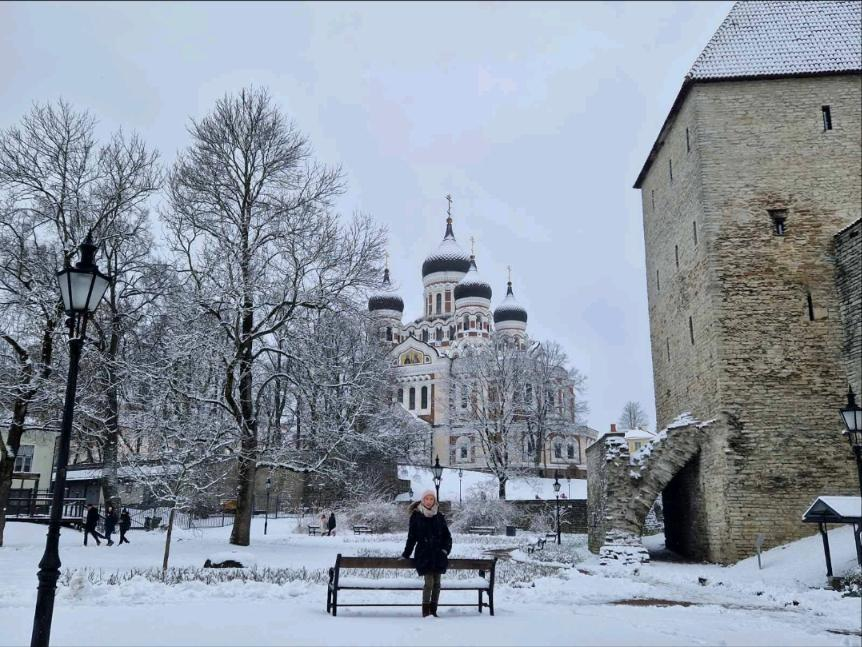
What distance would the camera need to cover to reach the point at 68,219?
21016mm

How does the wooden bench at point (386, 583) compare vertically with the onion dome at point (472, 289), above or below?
below

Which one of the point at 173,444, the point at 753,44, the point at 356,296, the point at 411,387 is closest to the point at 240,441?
the point at 173,444

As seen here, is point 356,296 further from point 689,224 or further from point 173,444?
point 689,224

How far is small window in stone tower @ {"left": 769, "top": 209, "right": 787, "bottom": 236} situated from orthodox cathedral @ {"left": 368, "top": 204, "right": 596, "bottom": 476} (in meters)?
28.0

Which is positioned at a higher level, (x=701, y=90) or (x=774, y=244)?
(x=701, y=90)

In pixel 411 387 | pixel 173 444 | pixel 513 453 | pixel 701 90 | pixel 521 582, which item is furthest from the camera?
pixel 411 387

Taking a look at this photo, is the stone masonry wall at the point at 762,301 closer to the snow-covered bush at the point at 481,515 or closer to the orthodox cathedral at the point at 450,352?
the snow-covered bush at the point at 481,515

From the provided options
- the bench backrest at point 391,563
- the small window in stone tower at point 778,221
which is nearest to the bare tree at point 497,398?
the small window in stone tower at point 778,221

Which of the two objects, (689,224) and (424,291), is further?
(424,291)

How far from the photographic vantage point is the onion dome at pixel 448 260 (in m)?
69.8

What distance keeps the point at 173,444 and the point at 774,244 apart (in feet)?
51.6

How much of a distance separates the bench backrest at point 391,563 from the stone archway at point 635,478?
9687 mm

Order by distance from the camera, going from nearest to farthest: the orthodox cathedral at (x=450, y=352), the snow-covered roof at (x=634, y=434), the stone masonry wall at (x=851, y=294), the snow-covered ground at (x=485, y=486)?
1. the stone masonry wall at (x=851, y=294)
2. the snow-covered roof at (x=634, y=434)
3. the snow-covered ground at (x=485, y=486)
4. the orthodox cathedral at (x=450, y=352)

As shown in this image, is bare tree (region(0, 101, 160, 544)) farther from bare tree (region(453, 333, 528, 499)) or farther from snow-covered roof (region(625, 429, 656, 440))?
bare tree (region(453, 333, 528, 499))
